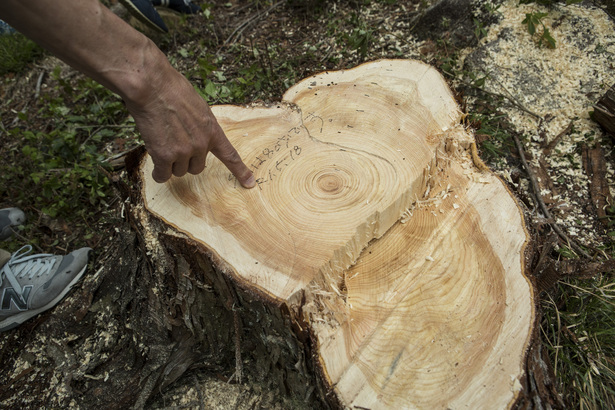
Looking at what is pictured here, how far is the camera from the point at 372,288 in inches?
62.5

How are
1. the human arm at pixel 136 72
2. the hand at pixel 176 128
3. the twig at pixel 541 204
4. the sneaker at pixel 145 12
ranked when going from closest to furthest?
the human arm at pixel 136 72 → the hand at pixel 176 128 → the twig at pixel 541 204 → the sneaker at pixel 145 12

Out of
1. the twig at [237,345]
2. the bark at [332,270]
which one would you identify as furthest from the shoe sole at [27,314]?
the twig at [237,345]

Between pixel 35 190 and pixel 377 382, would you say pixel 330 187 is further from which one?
pixel 35 190

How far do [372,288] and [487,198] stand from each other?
2.15ft

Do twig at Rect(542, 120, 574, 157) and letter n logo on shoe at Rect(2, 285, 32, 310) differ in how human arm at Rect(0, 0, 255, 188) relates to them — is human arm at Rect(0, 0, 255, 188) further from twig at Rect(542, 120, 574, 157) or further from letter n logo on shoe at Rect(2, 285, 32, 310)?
twig at Rect(542, 120, 574, 157)

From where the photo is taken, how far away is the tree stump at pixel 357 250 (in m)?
1.39

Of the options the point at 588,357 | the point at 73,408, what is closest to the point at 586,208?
the point at 588,357

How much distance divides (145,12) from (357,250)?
3014 mm

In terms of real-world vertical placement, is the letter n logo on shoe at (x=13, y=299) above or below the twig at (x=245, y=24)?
below

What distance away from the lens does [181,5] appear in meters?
3.74

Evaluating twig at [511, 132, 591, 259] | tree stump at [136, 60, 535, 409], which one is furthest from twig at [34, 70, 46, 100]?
twig at [511, 132, 591, 259]

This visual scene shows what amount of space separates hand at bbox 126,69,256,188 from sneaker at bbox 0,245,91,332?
4.11ft

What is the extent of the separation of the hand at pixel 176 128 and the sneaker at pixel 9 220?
5.83 ft

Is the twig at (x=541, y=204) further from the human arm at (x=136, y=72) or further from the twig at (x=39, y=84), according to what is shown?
the twig at (x=39, y=84)
